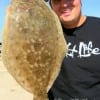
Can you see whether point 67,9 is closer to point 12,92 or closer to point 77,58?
point 77,58

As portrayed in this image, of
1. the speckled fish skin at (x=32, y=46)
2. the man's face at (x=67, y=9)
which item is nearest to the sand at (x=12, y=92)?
the man's face at (x=67, y=9)

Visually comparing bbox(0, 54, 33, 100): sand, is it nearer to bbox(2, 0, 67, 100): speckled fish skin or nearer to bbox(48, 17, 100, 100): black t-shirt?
bbox(48, 17, 100, 100): black t-shirt

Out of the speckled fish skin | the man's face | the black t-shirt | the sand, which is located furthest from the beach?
the speckled fish skin

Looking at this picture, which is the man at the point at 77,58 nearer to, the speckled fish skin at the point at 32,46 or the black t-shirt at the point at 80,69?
the black t-shirt at the point at 80,69

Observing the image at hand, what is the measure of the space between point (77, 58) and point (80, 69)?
5.6 inches

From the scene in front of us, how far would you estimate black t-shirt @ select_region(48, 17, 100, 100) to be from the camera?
522cm

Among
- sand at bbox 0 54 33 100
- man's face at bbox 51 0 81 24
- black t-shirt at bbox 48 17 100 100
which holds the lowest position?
sand at bbox 0 54 33 100

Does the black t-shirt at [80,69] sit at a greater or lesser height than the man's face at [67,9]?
lesser

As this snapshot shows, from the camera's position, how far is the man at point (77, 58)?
519 centimetres

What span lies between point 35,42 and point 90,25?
1.57 metres

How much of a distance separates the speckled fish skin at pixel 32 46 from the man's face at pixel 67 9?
99cm

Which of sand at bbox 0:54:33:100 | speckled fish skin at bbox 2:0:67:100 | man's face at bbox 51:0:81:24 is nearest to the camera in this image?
speckled fish skin at bbox 2:0:67:100

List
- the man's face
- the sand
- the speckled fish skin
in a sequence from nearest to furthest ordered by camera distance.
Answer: the speckled fish skin < the man's face < the sand

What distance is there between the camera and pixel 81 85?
5.23 meters
